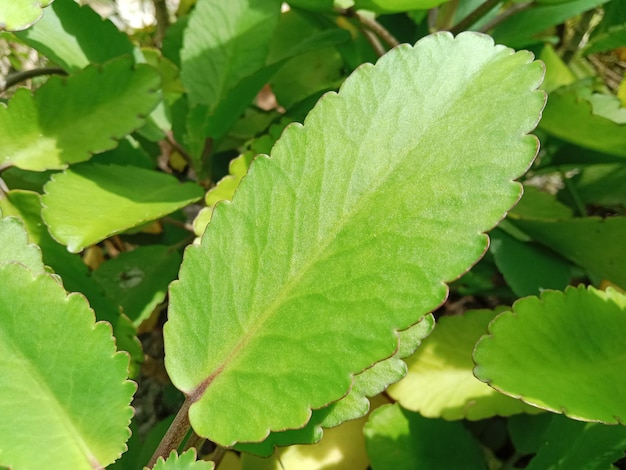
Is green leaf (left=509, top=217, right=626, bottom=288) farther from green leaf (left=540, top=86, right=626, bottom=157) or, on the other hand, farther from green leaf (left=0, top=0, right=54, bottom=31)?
green leaf (left=0, top=0, right=54, bottom=31)

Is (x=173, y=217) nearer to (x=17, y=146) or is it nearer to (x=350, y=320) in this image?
(x=17, y=146)

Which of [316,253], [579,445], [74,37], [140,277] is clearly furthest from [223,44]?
[579,445]

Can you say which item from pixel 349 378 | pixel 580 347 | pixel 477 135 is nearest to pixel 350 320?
pixel 349 378

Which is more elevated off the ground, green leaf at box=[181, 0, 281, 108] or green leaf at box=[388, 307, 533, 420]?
green leaf at box=[181, 0, 281, 108]

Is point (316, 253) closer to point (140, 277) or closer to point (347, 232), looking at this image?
point (347, 232)

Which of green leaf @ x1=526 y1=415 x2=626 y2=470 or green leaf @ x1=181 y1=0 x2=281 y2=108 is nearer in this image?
green leaf @ x1=526 y1=415 x2=626 y2=470

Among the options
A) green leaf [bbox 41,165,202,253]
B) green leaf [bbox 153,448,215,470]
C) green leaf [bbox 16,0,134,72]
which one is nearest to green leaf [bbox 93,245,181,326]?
green leaf [bbox 41,165,202,253]

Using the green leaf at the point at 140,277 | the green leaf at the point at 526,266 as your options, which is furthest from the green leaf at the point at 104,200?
the green leaf at the point at 526,266
